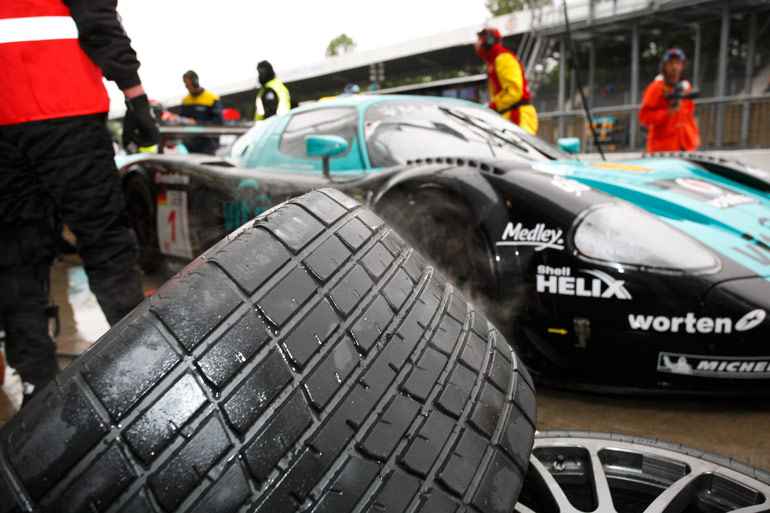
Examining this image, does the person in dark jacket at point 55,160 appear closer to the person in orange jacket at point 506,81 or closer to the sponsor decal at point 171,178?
the sponsor decal at point 171,178

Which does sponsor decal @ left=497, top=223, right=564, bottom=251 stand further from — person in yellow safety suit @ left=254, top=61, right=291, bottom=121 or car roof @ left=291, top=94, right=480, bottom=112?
person in yellow safety suit @ left=254, top=61, right=291, bottom=121

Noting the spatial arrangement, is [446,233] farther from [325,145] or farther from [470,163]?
[325,145]

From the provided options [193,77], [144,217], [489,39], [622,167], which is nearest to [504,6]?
[193,77]

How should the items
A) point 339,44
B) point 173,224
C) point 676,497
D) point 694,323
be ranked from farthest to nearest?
point 339,44 < point 173,224 < point 694,323 < point 676,497

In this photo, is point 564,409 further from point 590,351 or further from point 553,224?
point 553,224

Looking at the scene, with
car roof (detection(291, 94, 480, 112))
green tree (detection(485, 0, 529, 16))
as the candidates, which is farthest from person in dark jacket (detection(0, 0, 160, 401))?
green tree (detection(485, 0, 529, 16))

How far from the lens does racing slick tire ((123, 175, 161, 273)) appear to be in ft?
11.0

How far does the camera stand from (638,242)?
1641 millimetres

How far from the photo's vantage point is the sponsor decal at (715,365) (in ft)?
5.08

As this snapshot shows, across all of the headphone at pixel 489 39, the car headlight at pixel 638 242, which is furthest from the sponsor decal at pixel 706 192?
the headphone at pixel 489 39

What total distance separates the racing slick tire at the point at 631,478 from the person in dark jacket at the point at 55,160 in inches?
62.5

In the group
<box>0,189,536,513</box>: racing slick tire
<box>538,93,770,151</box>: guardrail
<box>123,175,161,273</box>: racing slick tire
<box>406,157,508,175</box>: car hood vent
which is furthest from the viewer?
<box>538,93,770,151</box>: guardrail

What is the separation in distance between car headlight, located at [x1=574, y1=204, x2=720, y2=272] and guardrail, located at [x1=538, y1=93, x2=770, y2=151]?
7.58 meters

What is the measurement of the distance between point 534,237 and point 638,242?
30cm
